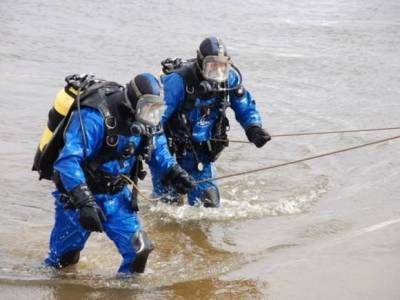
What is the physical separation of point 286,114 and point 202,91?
4958 millimetres

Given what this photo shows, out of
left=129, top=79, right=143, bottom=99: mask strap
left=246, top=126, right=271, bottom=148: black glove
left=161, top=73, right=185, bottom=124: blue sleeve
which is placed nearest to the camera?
left=129, top=79, right=143, bottom=99: mask strap

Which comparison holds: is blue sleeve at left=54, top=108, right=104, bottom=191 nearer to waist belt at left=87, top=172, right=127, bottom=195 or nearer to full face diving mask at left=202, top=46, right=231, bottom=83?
waist belt at left=87, top=172, right=127, bottom=195

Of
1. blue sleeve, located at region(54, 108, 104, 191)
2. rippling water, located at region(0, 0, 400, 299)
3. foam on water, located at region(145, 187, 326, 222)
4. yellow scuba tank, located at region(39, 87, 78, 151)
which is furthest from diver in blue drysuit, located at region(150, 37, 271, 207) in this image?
blue sleeve, located at region(54, 108, 104, 191)

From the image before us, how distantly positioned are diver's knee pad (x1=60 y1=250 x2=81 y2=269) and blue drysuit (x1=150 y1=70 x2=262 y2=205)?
3.82 feet

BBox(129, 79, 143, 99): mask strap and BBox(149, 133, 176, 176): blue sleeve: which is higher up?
BBox(129, 79, 143, 99): mask strap

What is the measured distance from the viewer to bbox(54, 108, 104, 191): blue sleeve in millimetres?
4875

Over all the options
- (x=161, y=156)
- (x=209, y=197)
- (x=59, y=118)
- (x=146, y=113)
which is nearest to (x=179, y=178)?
(x=161, y=156)

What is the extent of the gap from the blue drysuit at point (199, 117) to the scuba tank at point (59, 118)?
4.13 ft

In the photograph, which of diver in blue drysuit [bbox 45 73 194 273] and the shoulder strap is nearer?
diver in blue drysuit [bbox 45 73 194 273]

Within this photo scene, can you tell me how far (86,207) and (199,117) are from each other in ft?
6.97

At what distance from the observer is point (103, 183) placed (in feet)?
17.1

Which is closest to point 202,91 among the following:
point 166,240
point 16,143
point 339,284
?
point 166,240

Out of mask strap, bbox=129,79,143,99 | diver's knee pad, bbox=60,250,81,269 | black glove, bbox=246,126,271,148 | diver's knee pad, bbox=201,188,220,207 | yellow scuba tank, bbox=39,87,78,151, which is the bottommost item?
diver's knee pad, bbox=201,188,220,207

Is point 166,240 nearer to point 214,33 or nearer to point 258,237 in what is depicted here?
point 258,237
